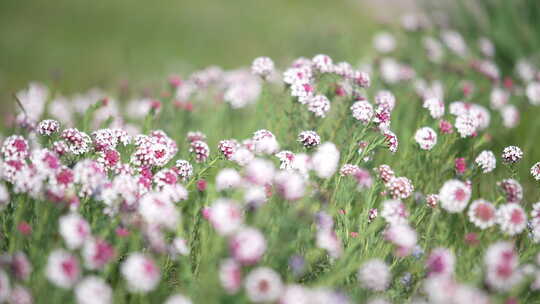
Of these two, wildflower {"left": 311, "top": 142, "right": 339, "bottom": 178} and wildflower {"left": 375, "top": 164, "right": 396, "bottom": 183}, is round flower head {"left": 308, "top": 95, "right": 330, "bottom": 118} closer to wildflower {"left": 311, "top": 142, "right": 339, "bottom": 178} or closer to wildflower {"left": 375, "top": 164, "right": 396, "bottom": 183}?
wildflower {"left": 375, "top": 164, "right": 396, "bottom": 183}

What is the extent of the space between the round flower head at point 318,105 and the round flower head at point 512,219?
101 cm

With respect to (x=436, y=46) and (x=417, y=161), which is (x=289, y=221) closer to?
(x=417, y=161)

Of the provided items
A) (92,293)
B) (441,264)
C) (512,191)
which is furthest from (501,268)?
(92,293)

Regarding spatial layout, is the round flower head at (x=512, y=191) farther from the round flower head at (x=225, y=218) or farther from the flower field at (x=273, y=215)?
the round flower head at (x=225, y=218)

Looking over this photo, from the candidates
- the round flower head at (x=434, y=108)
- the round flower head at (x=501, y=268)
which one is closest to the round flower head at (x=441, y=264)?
the round flower head at (x=501, y=268)

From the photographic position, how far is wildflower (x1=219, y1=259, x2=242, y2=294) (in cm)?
161

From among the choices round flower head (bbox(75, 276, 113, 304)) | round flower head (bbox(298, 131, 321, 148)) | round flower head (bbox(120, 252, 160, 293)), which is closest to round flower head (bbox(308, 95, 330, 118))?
round flower head (bbox(298, 131, 321, 148))

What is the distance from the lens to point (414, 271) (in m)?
2.16

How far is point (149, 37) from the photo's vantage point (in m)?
6.73

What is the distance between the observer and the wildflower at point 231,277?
161cm

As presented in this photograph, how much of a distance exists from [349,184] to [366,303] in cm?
59

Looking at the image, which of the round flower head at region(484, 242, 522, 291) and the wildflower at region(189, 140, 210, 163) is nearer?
the round flower head at region(484, 242, 522, 291)

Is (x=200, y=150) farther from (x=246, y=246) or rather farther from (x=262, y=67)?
(x=246, y=246)

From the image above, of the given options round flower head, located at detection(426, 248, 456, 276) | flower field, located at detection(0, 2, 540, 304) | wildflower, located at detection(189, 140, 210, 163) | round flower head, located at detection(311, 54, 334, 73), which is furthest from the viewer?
round flower head, located at detection(311, 54, 334, 73)
